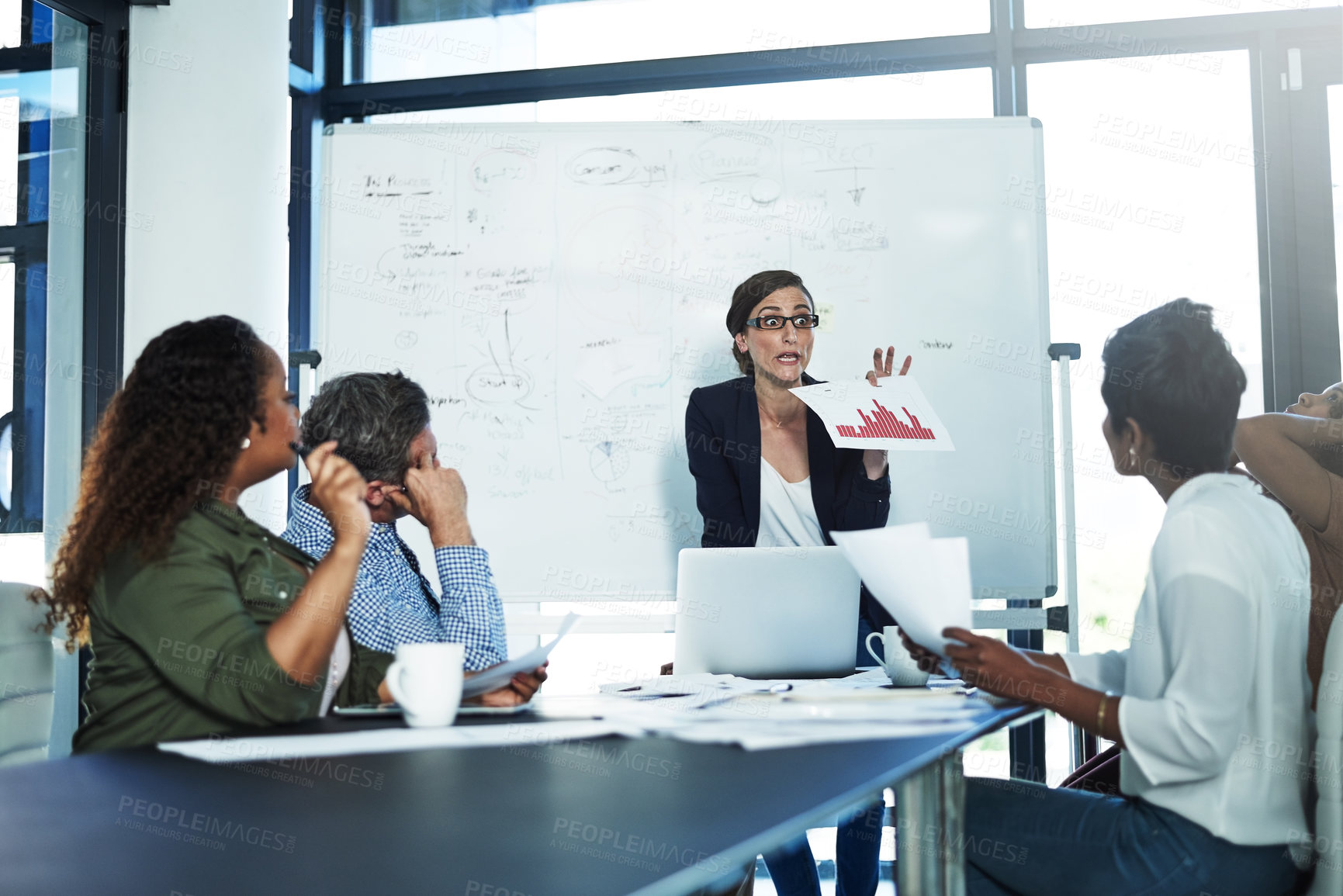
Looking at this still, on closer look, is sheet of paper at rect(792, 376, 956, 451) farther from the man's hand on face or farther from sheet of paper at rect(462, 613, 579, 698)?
sheet of paper at rect(462, 613, 579, 698)

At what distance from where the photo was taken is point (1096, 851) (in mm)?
1283

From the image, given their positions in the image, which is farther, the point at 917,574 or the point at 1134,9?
the point at 1134,9

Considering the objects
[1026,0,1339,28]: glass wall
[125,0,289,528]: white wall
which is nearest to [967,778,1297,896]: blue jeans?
[125,0,289,528]: white wall

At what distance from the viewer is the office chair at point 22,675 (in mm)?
1487

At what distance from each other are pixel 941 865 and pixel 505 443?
2.08 metres

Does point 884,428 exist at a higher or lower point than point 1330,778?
higher

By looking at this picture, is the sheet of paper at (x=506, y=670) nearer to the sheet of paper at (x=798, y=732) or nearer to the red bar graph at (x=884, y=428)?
the sheet of paper at (x=798, y=732)

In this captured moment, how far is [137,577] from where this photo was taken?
49.1 inches

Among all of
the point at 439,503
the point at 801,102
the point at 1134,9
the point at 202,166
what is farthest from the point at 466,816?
the point at 1134,9

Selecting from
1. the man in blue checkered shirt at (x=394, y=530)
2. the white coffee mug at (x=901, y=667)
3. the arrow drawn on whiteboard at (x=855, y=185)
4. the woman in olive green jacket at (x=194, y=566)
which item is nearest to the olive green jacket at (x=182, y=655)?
the woman in olive green jacket at (x=194, y=566)

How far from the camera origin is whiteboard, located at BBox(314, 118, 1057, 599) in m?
3.04

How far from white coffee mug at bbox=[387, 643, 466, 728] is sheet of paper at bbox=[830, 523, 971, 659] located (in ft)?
1.60

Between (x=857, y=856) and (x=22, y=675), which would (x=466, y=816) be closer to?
(x=22, y=675)

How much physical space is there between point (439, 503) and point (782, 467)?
1.09m
